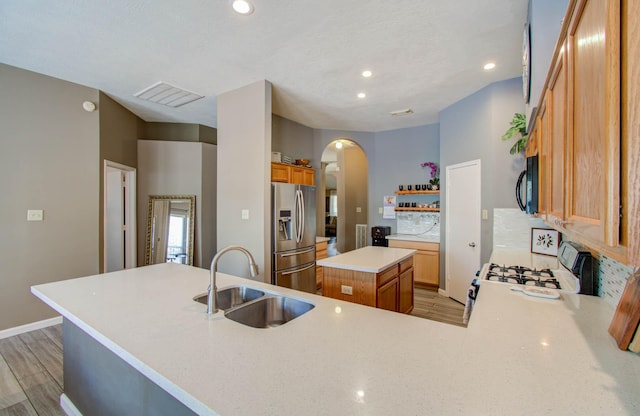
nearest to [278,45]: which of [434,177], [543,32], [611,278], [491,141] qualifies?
[543,32]

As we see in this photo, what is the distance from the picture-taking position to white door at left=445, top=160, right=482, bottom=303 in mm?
3689

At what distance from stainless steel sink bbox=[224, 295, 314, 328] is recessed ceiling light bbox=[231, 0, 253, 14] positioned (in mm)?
2085

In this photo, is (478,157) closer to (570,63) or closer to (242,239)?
(570,63)

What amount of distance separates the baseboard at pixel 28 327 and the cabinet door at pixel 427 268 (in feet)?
15.8

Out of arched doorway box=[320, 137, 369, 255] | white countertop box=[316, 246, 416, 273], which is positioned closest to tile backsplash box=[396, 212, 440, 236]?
arched doorway box=[320, 137, 369, 255]

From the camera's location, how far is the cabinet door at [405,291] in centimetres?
300

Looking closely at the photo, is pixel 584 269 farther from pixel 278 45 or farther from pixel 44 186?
pixel 44 186

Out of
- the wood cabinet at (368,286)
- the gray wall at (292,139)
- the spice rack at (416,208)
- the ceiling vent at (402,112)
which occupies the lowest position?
the wood cabinet at (368,286)

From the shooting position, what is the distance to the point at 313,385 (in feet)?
2.55

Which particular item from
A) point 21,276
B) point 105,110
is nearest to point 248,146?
point 105,110

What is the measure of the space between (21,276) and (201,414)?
149 inches

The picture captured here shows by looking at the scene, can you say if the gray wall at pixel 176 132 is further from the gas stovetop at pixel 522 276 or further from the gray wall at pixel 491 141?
the gas stovetop at pixel 522 276

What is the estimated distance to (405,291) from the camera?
3.18 m

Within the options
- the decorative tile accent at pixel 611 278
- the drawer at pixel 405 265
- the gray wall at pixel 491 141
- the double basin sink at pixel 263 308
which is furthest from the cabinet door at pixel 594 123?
the gray wall at pixel 491 141
